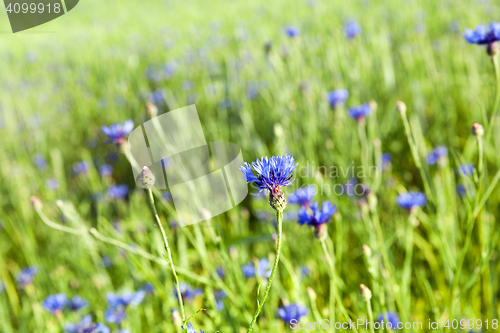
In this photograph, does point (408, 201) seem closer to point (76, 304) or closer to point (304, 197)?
point (304, 197)

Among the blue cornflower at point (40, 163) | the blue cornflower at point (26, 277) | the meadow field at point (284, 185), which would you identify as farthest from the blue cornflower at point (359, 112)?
the blue cornflower at point (40, 163)

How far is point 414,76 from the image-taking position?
2.05 meters

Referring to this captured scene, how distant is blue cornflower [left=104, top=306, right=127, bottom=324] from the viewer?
→ 102cm

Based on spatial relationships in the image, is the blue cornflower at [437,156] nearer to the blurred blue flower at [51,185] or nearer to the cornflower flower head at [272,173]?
the cornflower flower head at [272,173]

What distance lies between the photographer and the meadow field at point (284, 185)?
0.91 m

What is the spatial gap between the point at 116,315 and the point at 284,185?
0.79 metres

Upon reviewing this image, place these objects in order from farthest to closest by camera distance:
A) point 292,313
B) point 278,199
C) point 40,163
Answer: point 40,163
point 292,313
point 278,199

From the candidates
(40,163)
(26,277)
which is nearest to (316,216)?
(26,277)

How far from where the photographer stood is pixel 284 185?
562 mm

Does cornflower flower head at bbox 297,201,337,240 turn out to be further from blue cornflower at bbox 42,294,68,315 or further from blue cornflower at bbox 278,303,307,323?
blue cornflower at bbox 42,294,68,315

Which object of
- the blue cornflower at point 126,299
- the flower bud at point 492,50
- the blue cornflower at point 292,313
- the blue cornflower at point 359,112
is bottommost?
the blue cornflower at point 292,313

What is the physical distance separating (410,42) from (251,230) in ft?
6.32

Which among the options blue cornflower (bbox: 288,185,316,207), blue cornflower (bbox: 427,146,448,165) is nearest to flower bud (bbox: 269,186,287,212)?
blue cornflower (bbox: 288,185,316,207)

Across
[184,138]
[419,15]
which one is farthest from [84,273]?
[419,15]
